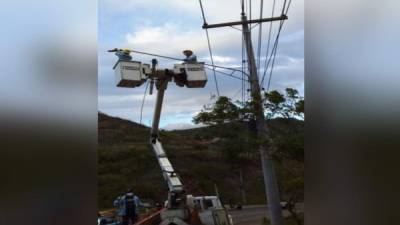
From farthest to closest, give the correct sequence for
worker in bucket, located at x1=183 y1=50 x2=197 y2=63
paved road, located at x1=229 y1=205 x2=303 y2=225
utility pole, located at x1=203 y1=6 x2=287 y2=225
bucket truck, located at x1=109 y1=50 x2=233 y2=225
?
paved road, located at x1=229 y1=205 x2=303 y2=225
worker in bucket, located at x1=183 y1=50 x2=197 y2=63
utility pole, located at x1=203 y1=6 x2=287 y2=225
bucket truck, located at x1=109 y1=50 x2=233 y2=225

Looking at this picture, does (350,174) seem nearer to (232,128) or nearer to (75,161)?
(75,161)

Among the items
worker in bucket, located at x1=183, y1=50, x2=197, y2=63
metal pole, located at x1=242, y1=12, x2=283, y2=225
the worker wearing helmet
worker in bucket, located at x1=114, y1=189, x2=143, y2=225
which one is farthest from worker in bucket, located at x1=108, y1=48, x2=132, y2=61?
worker in bucket, located at x1=114, y1=189, x2=143, y2=225

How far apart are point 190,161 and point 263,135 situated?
4.44 meters

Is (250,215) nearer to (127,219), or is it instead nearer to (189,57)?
(127,219)

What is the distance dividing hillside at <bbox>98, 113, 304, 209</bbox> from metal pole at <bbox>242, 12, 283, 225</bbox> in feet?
0.36

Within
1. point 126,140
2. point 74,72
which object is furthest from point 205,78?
point 126,140

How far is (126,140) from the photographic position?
9.05 m

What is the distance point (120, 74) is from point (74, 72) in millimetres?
2883

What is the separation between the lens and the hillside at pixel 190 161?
4242 millimetres

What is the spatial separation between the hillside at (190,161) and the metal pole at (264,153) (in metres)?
0.11

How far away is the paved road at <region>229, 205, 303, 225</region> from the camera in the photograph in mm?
5681

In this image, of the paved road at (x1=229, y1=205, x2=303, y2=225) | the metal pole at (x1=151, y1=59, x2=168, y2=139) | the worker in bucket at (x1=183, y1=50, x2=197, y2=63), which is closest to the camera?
the worker in bucket at (x1=183, y1=50, x2=197, y2=63)

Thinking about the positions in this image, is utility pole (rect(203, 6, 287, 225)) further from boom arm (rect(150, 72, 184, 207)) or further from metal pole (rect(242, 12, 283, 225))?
boom arm (rect(150, 72, 184, 207))

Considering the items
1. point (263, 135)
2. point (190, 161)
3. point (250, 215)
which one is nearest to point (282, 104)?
point (263, 135)
